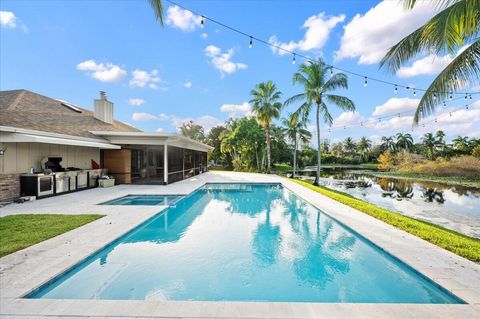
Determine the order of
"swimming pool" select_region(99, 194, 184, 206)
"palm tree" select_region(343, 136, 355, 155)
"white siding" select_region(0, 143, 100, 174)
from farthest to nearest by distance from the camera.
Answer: "palm tree" select_region(343, 136, 355, 155) → "swimming pool" select_region(99, 194, 184, 206) → "white siding" select_region(0, 143, 100, 174)

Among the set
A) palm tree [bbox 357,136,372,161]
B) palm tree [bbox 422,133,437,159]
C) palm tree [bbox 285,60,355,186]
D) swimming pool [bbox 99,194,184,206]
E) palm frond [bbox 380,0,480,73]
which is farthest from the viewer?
palm tree [bbox 357,136,372,161]

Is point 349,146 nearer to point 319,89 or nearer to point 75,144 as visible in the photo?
point 319,89

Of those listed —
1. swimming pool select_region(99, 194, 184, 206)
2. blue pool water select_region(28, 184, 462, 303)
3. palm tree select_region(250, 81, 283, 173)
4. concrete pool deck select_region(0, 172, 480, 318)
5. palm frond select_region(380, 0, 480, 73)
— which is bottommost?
blue pool water select_region(28, 184, 462, 303)

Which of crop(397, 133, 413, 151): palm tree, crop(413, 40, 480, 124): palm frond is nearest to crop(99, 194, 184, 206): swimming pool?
crop(413, 40, 480, 124): palm frond

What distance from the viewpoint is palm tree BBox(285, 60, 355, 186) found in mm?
14734

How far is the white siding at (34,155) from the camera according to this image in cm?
797

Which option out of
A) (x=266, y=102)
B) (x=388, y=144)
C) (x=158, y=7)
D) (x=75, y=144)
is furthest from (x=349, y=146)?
(x=158, y=7)

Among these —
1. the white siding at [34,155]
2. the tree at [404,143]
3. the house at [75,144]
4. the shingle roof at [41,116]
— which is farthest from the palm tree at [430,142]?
the white siding at [34,155]

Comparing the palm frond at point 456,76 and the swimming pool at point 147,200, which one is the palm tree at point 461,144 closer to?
the palm frond at point 456,76

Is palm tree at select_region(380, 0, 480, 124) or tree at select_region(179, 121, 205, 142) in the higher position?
tree at select_region(179, 121, 205, 142)

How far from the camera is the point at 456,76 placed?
559 centimetres

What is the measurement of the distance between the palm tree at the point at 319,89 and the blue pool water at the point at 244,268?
33.0 feet

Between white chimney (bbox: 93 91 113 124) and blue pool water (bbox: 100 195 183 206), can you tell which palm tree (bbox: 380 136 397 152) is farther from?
white chimney (bbox: 93 91 113 124)

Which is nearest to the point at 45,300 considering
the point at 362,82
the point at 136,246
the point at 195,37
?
the point at 136,246
